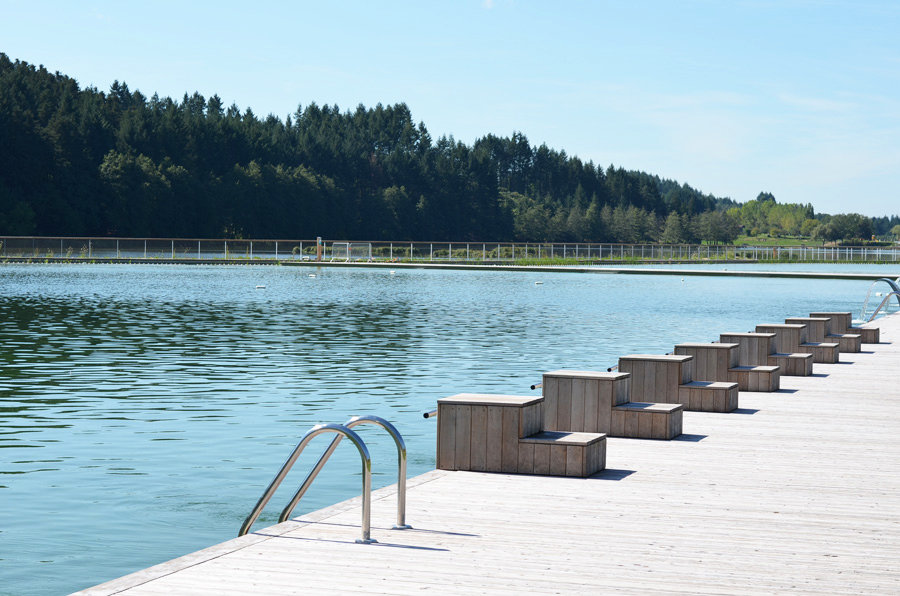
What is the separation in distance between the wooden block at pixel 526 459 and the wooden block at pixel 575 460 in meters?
0.28

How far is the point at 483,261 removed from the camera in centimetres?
7738

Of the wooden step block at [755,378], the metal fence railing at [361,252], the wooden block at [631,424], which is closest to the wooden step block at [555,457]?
the wooden block at [631,424]

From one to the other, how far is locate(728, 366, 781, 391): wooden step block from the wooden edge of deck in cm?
718

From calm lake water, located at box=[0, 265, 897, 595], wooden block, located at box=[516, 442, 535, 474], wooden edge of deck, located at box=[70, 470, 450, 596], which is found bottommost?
calm lake water, located at box=[0, 265, 897, 595]

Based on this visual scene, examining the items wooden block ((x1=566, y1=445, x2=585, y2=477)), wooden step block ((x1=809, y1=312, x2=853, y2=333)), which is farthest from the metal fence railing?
wooden block ((x1=566, y1=445, x2=585, y2=477))

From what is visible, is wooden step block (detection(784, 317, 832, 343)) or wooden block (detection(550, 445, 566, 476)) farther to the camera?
wooden step block (detection(784, 317, 832, 343))

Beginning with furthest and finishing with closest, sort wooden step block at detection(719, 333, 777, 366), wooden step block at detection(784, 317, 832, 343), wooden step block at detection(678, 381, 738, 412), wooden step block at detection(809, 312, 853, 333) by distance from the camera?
wooden step block at detection(809, 312, 853, 333), wooden step block at detection(784, 317, 832, 343), wooden step block at detection(719, 333, 777, 366), wooden step block at detection(678, 381, 738, 412)

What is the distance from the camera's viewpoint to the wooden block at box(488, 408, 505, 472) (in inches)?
347

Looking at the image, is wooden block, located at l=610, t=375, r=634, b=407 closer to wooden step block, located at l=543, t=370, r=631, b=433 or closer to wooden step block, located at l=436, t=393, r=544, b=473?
wooden step block, located at l=543, t=370, r=631, b=433

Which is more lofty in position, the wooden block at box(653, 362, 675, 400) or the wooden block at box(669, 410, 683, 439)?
the wooden block at box(653, 362, 675, 400)

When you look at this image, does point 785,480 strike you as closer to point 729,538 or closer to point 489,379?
point 729,538

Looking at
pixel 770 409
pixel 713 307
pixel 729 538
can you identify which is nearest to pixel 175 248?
pixel 713 307

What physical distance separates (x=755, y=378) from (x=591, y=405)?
15.8ft

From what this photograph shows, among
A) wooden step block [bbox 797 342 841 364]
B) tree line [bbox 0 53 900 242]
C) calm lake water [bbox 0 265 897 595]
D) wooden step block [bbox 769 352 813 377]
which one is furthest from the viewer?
tree line [bbox 0 53 900 242]
